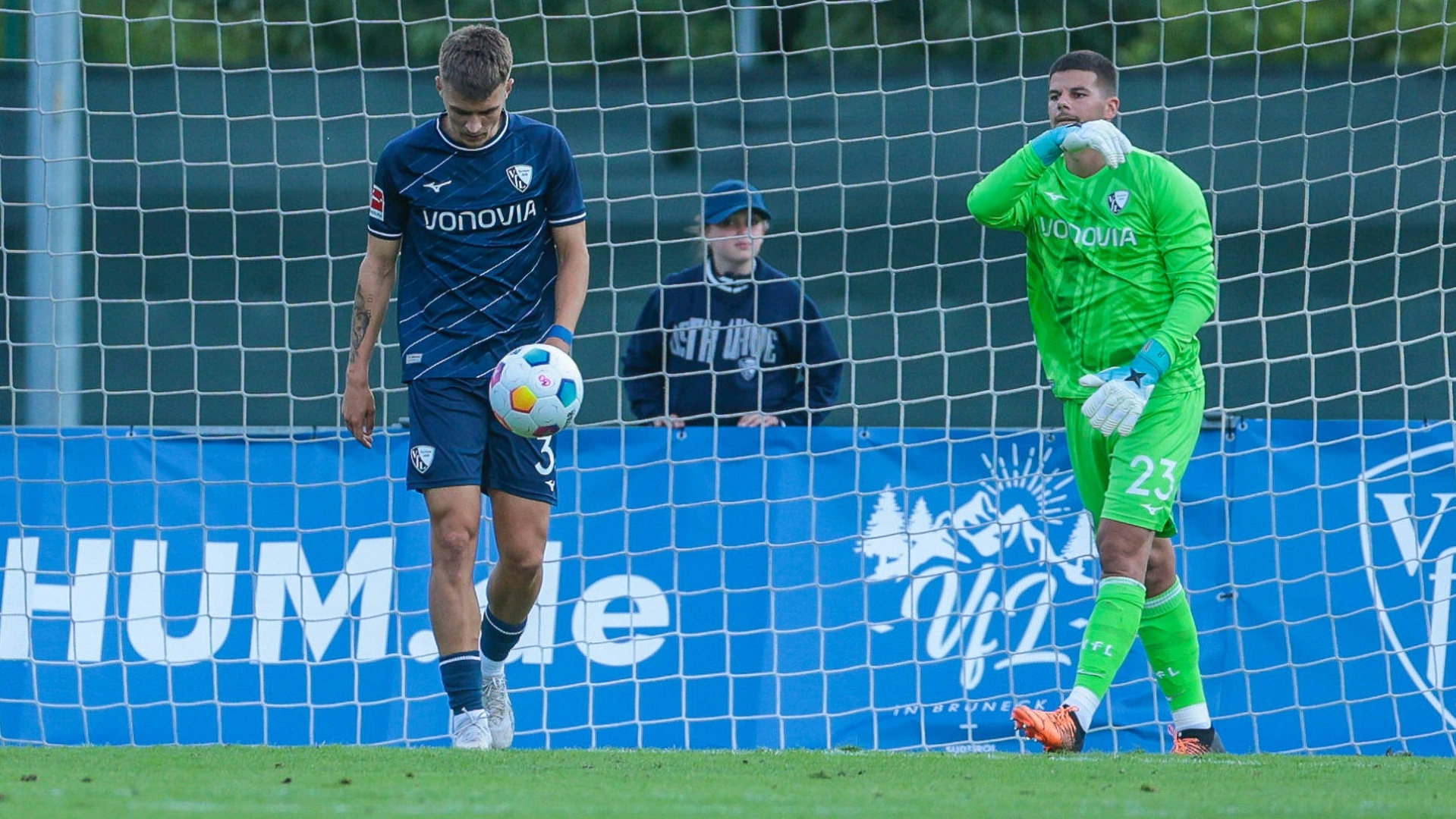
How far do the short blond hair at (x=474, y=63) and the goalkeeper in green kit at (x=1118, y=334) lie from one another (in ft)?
4.52

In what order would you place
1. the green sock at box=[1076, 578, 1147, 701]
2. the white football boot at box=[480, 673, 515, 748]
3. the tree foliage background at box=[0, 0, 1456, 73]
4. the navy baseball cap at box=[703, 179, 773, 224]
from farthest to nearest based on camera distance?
the tree foliage background at box=[0, 0, 1456, 73] → the navy baseball cap at box=[703, 179, 773, 224] → the white football boot at box=[480, 673, 515, 748] → the green sock at box=[1076, 578, 1147, 701]

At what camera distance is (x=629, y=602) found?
20.5ft

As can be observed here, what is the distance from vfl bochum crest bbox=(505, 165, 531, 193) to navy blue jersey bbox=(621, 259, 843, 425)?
1786 millimetres

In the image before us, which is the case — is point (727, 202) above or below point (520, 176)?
above

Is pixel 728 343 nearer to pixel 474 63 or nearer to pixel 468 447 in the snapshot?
pixel 468 447

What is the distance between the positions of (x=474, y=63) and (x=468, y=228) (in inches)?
17.6

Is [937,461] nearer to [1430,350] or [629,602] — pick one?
[629,602]

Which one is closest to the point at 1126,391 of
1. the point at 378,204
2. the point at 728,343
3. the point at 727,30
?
the point at 378,204

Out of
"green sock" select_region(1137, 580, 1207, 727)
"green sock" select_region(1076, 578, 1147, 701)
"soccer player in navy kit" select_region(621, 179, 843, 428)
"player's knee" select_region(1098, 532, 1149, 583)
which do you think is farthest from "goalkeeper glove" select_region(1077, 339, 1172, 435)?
"soccer player in navy kit" select_region(621, 179, 843, 428)

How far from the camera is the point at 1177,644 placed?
511cm

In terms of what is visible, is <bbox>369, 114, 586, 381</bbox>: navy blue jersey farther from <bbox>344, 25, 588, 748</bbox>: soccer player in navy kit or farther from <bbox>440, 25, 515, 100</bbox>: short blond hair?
<bbox>440, 25, 515, 100</bbox>: short blond hair

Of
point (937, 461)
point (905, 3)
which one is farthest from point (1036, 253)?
point (905, 3)

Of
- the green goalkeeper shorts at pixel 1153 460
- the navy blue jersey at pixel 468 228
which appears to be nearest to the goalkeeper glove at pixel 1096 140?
the green goalkeeper shorts at pixel 1153 460

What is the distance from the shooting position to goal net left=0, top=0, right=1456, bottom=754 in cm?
615
